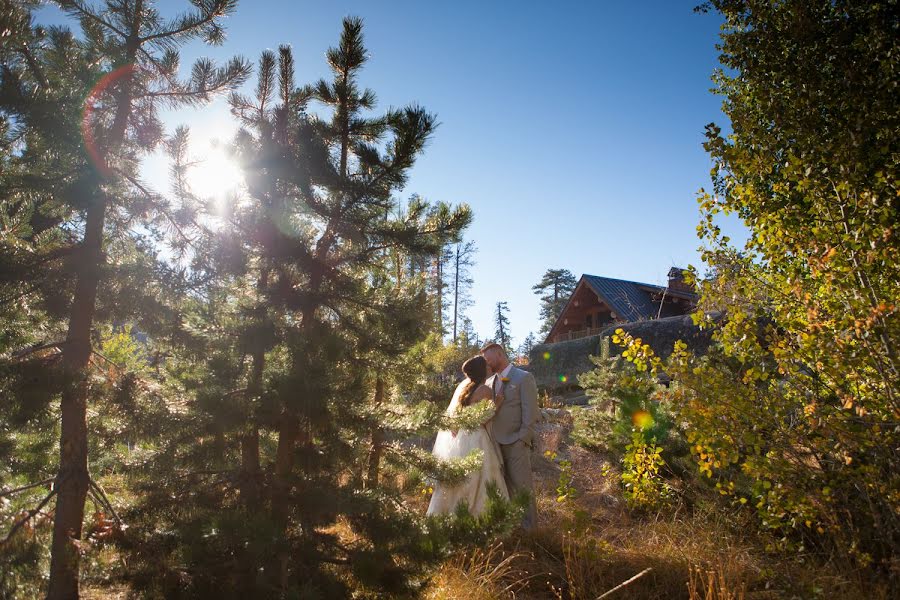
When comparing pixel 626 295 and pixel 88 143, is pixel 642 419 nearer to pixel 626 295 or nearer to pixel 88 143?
pixel 88 143

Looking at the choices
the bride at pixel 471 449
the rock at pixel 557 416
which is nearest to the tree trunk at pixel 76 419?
the bride at pixel 471 449

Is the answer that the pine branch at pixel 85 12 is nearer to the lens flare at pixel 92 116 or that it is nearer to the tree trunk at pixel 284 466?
the lens flare at pixel 92 116

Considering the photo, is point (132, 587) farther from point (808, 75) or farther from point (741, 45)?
point (741, 45)

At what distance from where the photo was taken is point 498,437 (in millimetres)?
5516

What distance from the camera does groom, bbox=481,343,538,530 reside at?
5.41m

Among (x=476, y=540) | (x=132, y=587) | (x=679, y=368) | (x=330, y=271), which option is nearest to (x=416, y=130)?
(x=330, y=271)

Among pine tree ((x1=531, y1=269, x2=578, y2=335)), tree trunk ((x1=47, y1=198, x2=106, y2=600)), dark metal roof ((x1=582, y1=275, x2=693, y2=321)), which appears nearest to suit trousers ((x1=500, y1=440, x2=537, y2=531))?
tree trunk ((x1=47, y1=198, x2=106, y2=600))

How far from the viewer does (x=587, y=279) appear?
73.1 feet

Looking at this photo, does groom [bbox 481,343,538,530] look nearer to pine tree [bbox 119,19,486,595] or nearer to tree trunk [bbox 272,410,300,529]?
pine tree [bbox 119,19,486,595]

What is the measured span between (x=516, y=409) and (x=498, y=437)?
34cm

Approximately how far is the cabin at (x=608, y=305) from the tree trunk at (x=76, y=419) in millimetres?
18021

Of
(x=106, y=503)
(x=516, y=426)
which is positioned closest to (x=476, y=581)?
(x=516, y=426)

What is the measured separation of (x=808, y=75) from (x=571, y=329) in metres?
21.5

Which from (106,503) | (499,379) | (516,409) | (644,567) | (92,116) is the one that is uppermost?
(92,116)
